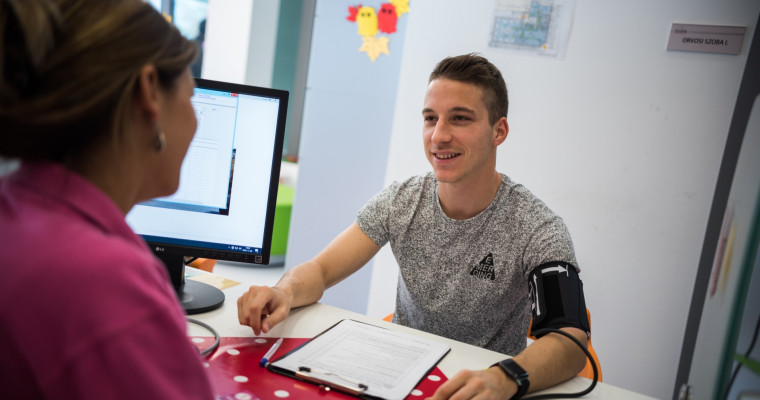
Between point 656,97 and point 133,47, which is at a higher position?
point 656,97

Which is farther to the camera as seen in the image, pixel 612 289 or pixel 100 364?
pixel 612 289

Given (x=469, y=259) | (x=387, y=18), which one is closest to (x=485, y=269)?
(x=469, y=259)

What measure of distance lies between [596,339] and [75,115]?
7.03 feet

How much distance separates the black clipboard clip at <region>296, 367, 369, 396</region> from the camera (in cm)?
86

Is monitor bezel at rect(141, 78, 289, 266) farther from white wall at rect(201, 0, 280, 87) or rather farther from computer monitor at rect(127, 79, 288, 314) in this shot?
white wall at rect(201, 0, 280, 87)

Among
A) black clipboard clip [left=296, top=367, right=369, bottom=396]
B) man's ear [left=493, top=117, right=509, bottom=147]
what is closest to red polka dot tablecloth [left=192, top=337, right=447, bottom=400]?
black clipboard clip [left=296, top=367, right=369, bottom=396]

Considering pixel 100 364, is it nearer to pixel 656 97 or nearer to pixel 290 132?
pixel 656 97

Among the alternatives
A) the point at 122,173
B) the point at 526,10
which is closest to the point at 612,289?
the point at 526,10

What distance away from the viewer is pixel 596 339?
7.09 feet

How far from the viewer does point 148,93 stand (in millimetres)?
526

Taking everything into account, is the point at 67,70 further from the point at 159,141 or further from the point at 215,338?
the point at 215,338

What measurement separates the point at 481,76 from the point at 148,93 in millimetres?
1076

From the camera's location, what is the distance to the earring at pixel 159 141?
57 cm

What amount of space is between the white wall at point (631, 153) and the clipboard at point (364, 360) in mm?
1323
